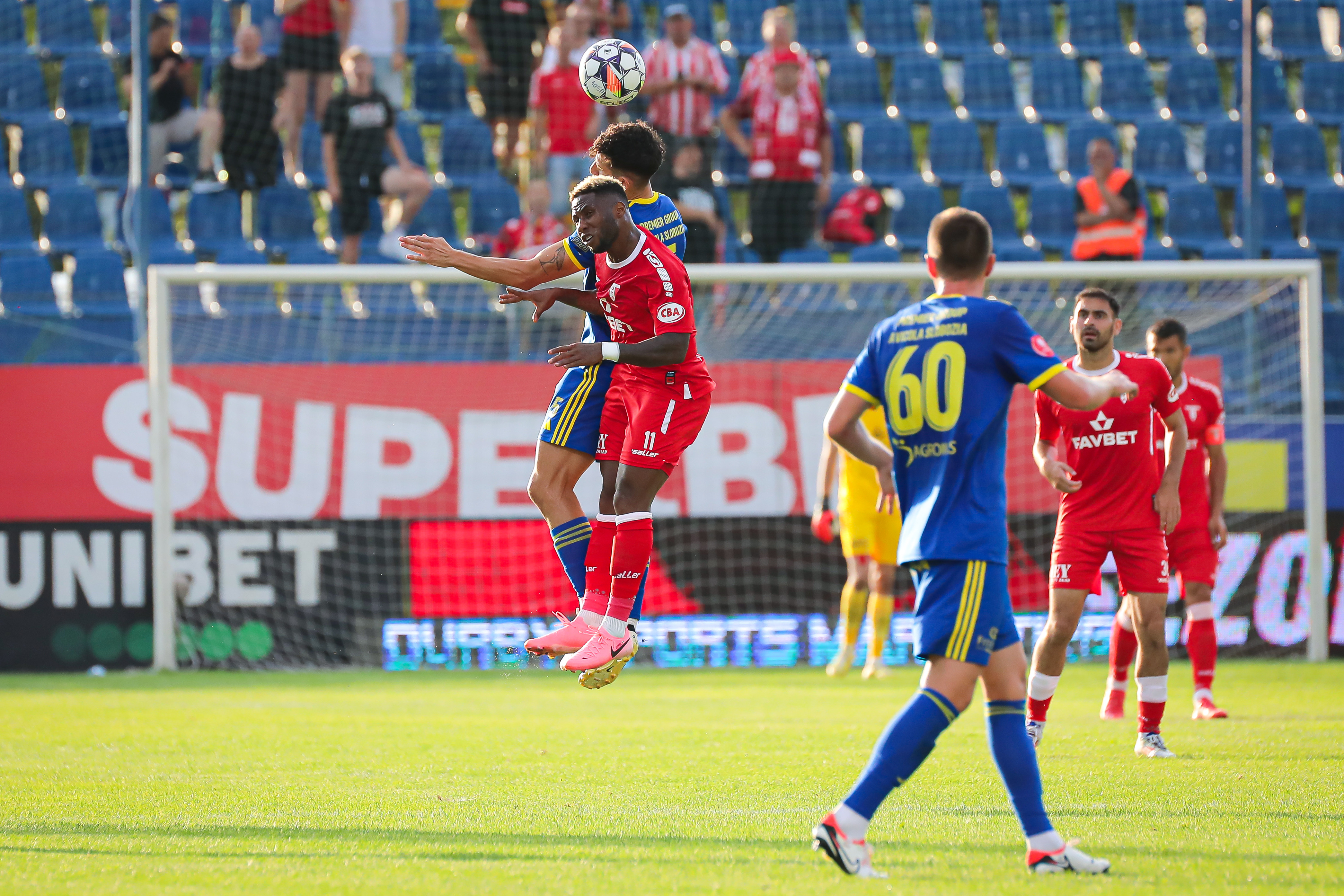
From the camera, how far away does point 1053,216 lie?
15891mm

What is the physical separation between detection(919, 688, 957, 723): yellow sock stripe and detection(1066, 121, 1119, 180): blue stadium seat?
43.2 ft

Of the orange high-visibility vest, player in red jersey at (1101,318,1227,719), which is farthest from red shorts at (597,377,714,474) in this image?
the orange high-visibility vest

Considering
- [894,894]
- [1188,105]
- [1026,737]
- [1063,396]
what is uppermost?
[1188,105]

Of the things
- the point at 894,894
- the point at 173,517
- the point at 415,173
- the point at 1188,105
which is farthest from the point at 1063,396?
the point at 1188,105

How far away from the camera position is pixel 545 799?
5879mm

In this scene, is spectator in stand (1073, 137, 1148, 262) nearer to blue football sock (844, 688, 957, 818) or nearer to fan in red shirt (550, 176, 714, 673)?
fan in red shirt (550, 176, 714, 673)

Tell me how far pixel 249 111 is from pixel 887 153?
22.6 ft

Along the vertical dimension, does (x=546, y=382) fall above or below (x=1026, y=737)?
above

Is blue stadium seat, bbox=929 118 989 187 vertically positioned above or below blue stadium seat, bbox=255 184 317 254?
above

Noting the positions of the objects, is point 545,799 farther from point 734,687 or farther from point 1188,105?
point 1188,105

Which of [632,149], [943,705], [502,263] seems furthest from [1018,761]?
[632,149]

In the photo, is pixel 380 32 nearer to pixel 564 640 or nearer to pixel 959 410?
pixel 564 640

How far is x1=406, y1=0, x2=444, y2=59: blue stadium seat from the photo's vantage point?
16.8m

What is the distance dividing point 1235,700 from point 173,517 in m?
8.71
